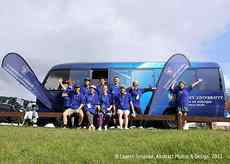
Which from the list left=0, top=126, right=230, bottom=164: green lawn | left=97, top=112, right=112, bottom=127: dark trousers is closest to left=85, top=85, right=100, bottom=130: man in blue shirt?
left=97, top=112, right=112, bottom=127: dark trousers

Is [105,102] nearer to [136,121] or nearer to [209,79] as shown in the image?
[136,121]

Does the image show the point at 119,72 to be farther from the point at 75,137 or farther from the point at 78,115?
the point at 75,137

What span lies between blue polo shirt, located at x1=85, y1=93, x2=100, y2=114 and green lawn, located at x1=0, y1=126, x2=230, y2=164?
4.07 metres

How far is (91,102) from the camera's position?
1502 cm

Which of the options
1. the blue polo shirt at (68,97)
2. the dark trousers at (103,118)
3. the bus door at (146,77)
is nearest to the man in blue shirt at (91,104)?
the dark trousers at (103,118)

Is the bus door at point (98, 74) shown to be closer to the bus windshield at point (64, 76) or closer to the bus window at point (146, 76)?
the bus windshield at point (64, 76)

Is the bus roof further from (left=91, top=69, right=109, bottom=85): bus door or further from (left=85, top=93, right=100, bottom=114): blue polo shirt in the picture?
(left=85, top=93, right=100, bottom=114): blue polo shirt

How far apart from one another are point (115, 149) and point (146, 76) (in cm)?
894

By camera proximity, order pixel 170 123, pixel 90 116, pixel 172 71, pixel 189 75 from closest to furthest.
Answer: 1. pixel 90 116
2. pixel 172 71
3. pixel 170 123
4. pixel 189 75

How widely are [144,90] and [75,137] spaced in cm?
740

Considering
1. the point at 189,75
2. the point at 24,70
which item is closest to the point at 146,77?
the point at 189,75

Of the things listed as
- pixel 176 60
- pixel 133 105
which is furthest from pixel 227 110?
pixel 133 105

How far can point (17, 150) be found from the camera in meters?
9.61

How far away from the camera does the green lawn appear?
9148 millimetres
